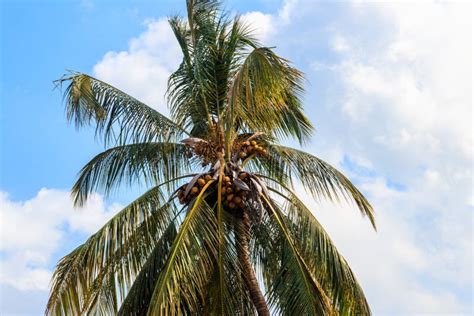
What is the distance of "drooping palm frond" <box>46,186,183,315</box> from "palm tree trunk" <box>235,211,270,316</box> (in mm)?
1135

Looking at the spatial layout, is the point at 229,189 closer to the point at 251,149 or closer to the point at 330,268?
the point at 251,149

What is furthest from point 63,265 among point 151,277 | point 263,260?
point 263,260

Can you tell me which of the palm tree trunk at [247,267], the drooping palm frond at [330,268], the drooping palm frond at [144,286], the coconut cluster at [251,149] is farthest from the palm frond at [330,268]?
the drooping palm frond at [144,286]

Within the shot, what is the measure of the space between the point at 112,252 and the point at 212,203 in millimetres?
1677

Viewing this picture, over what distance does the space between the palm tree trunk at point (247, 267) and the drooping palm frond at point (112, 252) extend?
1135 millimetres

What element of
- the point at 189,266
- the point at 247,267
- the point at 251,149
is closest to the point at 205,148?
the point at 251,149

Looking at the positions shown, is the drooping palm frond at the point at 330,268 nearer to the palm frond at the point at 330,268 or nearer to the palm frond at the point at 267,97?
the palm frond at the point at 330,268

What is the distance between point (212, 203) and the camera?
39.4 feet

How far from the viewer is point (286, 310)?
11.3m

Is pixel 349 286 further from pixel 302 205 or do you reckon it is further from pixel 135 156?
pixel 135 156

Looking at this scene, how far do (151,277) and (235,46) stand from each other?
4320mm

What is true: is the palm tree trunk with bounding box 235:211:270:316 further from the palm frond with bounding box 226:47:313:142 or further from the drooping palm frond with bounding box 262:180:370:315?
the palm frond with bounding box 226:47:313:142

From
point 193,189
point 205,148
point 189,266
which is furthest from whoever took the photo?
point 205,148

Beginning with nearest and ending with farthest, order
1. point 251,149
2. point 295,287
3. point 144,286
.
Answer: point 295,287 < point 144,286 < point 251,149
